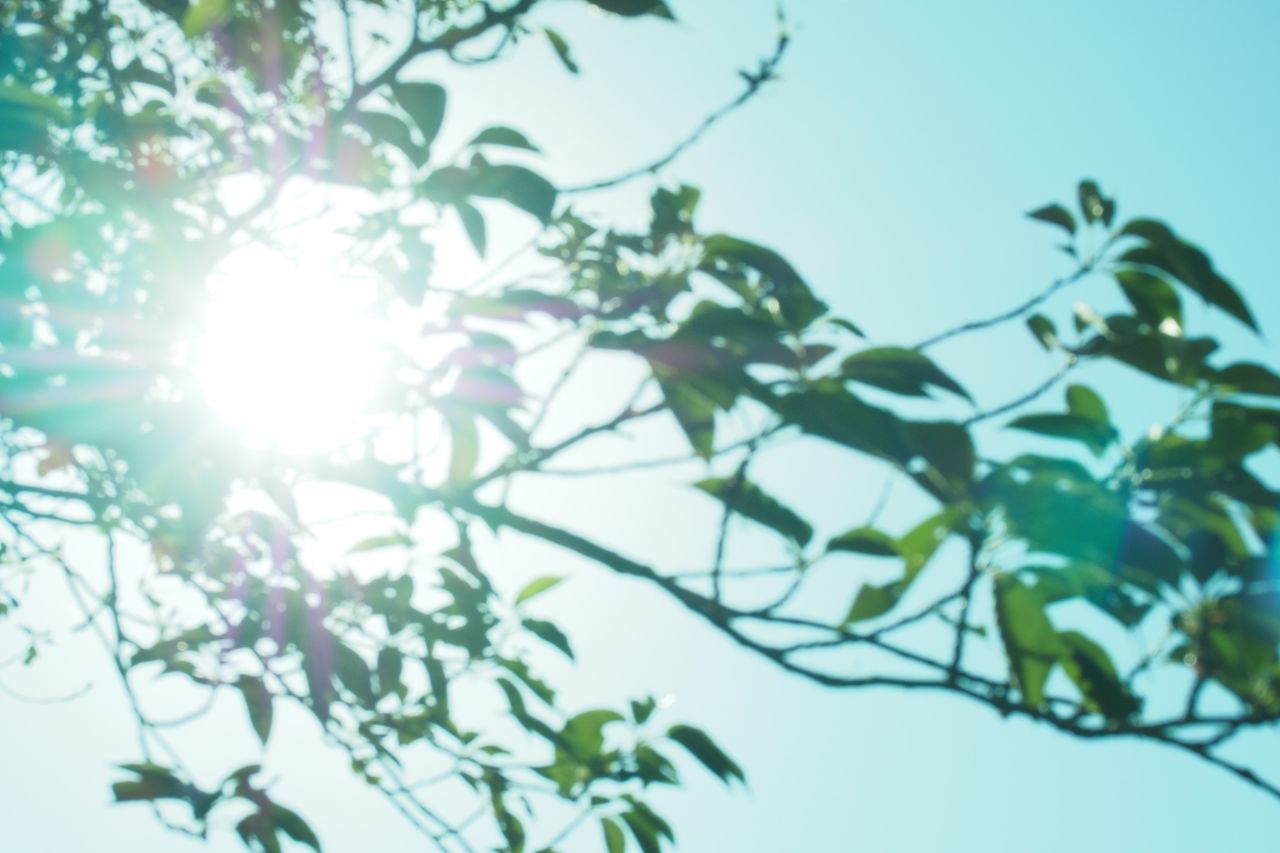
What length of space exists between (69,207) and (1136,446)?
2.48 m

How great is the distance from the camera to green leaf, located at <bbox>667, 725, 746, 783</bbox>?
1858mm

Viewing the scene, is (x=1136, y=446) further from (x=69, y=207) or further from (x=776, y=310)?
(x=69, y=207)

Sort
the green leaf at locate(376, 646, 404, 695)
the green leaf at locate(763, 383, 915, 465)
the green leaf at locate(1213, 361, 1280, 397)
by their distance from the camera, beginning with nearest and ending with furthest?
the green leaf at locate(763, 383, 915, 465) → the green leaf at locate(1213, 361, 1280, 397) → the green leaf at locate(376, 646, 404, 695)

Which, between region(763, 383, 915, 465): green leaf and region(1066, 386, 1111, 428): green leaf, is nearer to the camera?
region(763, 383, 915, 465): green leaf

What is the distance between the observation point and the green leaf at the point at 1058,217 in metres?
1.57

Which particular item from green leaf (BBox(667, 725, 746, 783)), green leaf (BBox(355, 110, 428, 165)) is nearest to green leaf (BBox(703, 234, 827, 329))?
green leaf (BBox(355, 110, 428, 165))

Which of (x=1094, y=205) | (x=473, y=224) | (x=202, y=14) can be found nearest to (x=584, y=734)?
(x=473, y=224)

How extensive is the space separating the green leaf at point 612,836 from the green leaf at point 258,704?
79cm

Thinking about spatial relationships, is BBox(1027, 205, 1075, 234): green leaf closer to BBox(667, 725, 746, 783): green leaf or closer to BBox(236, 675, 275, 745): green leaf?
BBox(667, 725, 746, 783): green leaf

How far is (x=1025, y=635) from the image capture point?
110 cm

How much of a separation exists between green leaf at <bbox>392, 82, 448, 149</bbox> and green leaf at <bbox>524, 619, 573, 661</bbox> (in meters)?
1.13

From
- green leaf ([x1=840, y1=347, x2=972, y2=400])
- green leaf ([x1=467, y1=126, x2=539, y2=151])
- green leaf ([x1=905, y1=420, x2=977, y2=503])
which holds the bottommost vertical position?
green leaf ([x1=905, y1=420, x2=977, y2=503])

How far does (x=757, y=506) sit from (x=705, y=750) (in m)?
0.75

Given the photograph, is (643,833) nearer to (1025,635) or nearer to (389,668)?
(389,668)
